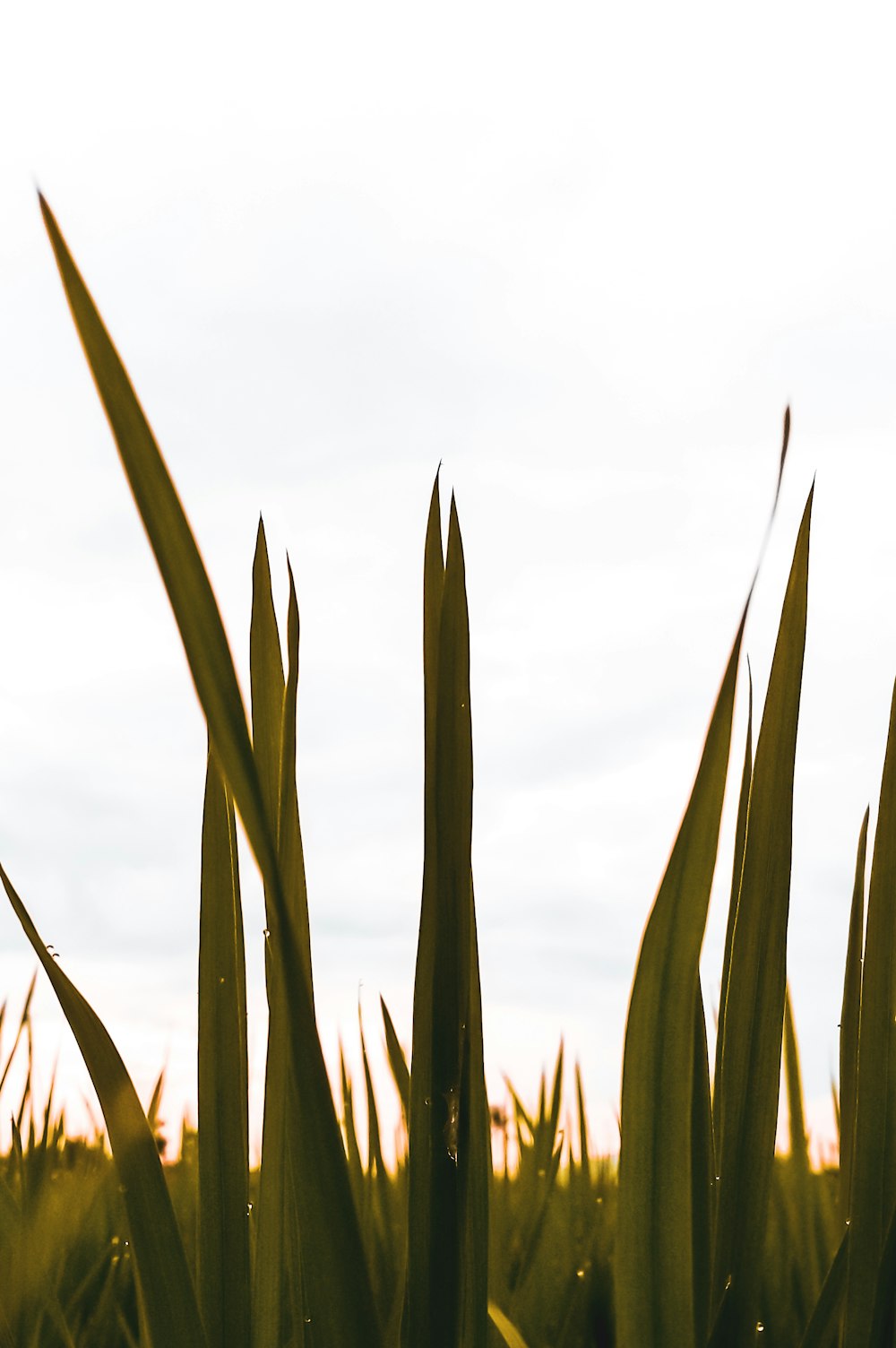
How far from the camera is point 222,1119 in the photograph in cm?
54

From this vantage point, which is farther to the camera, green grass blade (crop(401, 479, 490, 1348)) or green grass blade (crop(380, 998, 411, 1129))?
green grass blade (crop(380, 998, 411, 1129))

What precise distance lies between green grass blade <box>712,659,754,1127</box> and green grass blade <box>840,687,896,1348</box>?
0.07 m

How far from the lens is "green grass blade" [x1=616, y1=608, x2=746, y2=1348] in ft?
1.62

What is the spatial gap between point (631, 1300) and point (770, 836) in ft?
0.75

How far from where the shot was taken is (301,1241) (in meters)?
0.45

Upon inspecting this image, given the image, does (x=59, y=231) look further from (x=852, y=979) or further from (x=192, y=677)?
(x=852, y=979)

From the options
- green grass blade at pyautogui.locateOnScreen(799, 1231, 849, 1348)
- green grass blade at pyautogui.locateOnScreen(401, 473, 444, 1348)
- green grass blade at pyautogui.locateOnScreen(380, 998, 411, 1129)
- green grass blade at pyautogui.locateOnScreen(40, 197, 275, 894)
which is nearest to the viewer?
green grass blade at pyautogui.locateOnScreen(40, 197, 275, 894)

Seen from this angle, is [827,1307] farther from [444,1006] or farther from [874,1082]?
[444,1006]

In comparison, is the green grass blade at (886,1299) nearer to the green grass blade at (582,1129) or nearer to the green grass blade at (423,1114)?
the green grass blade at (423,1114)

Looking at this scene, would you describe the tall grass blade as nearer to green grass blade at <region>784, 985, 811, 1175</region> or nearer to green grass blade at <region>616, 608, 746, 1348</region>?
green grass blade at <region>616, 608, 746, 1348</region>

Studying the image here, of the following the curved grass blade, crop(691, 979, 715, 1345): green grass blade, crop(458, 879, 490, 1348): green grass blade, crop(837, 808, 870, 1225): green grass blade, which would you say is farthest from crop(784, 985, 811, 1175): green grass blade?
the curved grass blade

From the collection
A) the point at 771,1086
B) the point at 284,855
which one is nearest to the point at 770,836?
the point at 771,1086

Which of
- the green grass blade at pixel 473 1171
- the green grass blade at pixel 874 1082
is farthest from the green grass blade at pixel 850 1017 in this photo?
the green grass blade at pixel 473 1171

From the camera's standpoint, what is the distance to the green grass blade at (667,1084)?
49 cm
